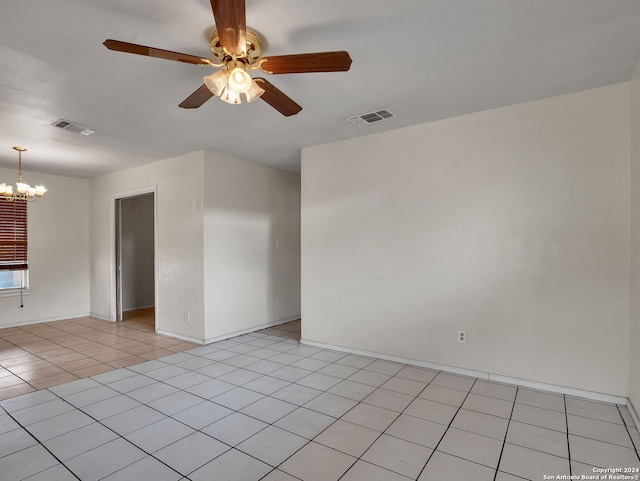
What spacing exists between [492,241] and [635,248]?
1.01 m

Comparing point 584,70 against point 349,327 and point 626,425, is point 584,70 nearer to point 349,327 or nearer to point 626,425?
point 626,425

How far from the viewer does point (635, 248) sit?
8.52ft

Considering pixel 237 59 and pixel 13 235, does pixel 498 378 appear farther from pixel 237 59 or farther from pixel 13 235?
pixel 13 235

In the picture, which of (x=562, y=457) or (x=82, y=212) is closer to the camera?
(x=562, y=457)

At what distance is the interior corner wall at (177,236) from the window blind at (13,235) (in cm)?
164

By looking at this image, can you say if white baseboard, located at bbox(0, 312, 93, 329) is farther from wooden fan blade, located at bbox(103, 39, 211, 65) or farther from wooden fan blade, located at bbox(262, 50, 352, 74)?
wooden fan blade, located at bbox(262, 50, 352, 74)

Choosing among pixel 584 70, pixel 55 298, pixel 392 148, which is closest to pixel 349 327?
pixel 392 148

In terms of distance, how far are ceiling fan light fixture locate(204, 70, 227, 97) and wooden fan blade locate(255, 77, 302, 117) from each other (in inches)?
10.5

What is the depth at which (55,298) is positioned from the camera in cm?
609

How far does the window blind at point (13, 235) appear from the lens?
18.1 ft

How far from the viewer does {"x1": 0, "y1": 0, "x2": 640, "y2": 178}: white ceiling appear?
1906 mm

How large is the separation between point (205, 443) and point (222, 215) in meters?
3.15

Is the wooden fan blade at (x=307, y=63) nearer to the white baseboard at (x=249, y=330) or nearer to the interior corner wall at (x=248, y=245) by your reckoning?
the interior corner wall at (x=248, y=245)

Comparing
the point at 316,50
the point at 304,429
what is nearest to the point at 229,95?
the point at 316,50
